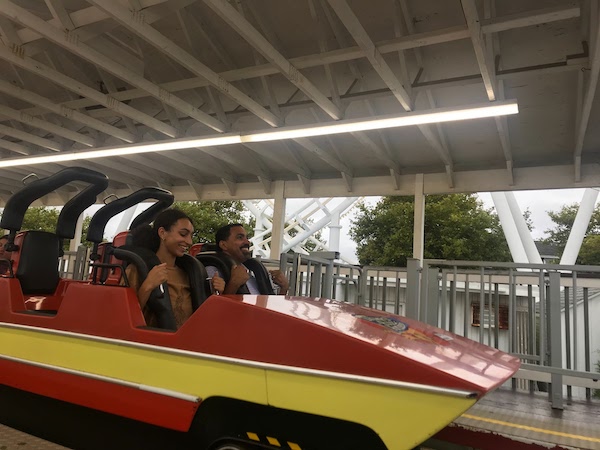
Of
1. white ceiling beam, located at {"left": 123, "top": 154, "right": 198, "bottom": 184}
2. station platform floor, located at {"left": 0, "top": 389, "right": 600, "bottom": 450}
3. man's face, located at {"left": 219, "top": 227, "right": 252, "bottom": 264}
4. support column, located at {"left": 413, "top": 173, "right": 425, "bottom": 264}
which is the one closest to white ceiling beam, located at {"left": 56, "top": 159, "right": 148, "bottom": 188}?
white ceiling beam, located at {"left": 123, "top": 154, "right": 198, "bottom": 184}

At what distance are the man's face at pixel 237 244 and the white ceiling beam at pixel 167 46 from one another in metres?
2.11

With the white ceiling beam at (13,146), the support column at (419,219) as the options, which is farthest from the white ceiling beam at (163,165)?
the support column at (419,219)

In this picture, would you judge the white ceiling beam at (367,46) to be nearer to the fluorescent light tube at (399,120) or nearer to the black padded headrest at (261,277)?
the fluorescent light tube at (399,120)

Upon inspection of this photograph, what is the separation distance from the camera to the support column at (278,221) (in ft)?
28.9

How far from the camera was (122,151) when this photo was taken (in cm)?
678

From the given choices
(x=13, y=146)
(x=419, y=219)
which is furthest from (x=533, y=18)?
(x=13, y=146)

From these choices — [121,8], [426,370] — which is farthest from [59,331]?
[121,8]

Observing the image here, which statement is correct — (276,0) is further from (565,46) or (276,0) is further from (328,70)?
(565,46)

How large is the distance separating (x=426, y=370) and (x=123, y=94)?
233 inches

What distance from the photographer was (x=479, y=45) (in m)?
3.73

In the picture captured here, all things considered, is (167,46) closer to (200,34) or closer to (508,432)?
(200,34)

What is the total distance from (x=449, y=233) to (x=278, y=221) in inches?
461

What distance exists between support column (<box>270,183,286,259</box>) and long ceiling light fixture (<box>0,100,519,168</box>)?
2.96m

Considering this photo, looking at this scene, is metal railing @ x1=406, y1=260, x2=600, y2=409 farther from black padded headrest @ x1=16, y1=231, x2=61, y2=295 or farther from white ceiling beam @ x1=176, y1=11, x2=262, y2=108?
white ceiling beam @ x1=176, y1=11, x2=262, y2=108
